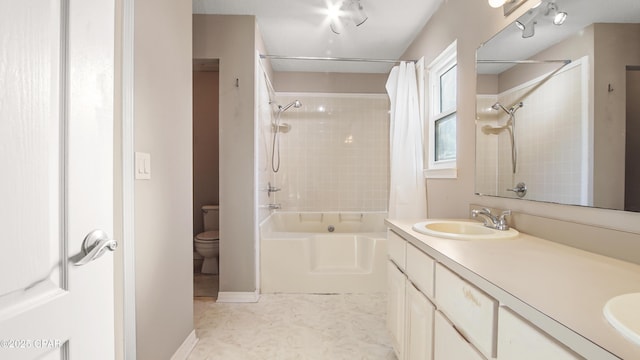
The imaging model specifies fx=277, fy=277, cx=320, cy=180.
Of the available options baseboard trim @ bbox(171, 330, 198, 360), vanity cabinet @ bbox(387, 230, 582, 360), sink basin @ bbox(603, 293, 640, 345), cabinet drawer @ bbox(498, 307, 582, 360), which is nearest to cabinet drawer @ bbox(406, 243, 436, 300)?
vanity cabinet @ bbox(387, 230, 582, 360)

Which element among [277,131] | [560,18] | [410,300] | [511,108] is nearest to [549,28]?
[560,18]

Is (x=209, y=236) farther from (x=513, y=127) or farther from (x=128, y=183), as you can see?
(x=513, y=127)

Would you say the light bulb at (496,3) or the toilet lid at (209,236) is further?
the toilet lid at (209,236)

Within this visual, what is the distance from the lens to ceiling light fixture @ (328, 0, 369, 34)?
7.11 feet

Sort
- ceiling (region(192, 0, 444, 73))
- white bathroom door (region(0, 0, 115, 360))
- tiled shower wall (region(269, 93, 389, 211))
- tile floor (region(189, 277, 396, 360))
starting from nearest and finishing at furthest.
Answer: white bathroom door (region(0, 0, 115, 360))
tile floor (region(189, 277, 396, 360))
ceiling (region(192, 0, 444, 73))
tiled shower wall (region(269, 93, 389, 211))

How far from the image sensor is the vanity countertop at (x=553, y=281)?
50cm

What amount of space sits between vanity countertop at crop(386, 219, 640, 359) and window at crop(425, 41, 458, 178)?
40.5 inches

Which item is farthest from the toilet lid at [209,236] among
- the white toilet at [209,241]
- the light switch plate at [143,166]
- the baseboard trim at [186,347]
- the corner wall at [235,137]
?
the light switch plate at [143,166]

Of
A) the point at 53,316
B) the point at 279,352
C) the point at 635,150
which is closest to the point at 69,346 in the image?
the point at 53,316

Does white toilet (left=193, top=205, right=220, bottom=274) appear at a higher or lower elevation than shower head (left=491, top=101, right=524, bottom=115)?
lower

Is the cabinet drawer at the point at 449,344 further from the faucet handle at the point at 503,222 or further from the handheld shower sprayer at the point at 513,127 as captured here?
the handheld shower sprayer at the point at 513,127

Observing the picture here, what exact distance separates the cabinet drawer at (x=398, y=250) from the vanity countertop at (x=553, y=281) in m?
0.24

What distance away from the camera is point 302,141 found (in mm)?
3711

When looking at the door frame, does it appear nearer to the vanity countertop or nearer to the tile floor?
the tile floor
